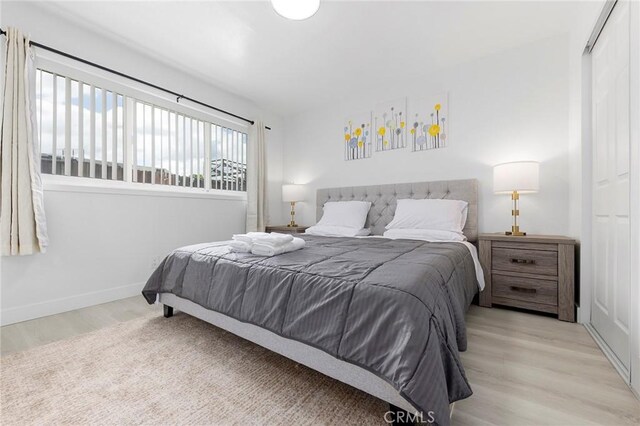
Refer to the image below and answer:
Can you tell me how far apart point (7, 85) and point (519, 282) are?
4184 mm

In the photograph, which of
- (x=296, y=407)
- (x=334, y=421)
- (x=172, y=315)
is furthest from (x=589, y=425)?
(x=172, y=315)

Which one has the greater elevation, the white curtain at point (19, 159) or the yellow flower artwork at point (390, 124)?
the yellow flower artwork at point (390, 124)

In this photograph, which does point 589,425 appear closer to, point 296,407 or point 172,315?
point 296,407

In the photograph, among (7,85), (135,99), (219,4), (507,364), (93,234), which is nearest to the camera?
(507,364)

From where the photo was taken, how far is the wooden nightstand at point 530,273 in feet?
6.75

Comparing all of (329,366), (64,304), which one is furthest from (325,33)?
(64,304)

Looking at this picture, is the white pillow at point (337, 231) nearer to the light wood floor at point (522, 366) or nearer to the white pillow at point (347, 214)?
the white pillow at point (347, 214)

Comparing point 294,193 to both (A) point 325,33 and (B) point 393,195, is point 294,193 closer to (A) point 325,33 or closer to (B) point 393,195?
(B) point 393,195

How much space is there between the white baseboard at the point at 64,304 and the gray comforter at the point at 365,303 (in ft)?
4.01

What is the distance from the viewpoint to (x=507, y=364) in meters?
1.48

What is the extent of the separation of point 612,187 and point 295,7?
7.47ft

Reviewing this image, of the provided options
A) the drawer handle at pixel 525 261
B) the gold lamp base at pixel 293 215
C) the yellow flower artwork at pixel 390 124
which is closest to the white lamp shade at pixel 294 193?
the gold lamp base at pixel 293 215

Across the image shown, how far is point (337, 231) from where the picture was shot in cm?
301

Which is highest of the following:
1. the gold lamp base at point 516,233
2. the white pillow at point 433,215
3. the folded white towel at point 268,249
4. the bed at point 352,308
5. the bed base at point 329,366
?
the white pillow at point 433,215
